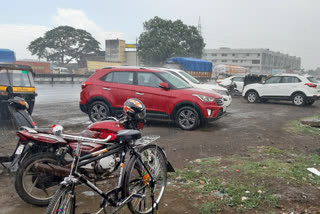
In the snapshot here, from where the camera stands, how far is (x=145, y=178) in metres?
3.57

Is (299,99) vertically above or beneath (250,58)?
beneath

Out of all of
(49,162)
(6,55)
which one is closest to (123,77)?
(49,162)

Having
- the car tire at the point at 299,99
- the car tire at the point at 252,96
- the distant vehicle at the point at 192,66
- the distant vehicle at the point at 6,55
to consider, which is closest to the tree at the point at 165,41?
the distant vehicle at the point at 192,66

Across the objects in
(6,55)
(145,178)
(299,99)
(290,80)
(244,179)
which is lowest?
(244,179)

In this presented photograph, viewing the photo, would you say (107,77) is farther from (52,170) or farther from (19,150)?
(52,170)

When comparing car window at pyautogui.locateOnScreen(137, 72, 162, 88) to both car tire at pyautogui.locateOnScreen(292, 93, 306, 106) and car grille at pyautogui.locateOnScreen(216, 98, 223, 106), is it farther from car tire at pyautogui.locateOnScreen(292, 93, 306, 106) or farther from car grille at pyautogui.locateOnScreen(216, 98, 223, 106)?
car tire at pyautogui.locateOnScreen(292, 93, 306, 106)

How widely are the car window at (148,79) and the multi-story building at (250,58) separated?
94716mm

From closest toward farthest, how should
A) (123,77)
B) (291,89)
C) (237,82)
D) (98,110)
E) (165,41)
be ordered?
(123,77) → (98,110) → (291,89) → (237,82) → (165,41)

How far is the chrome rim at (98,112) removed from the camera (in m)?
9.23

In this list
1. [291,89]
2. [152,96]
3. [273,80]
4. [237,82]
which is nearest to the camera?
[152,96]

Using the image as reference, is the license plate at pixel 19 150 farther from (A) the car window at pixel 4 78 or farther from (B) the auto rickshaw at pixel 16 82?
(A) the car window at pixel 4 78

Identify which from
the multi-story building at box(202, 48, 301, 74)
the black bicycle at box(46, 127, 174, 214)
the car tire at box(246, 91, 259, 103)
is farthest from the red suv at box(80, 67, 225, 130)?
the multi-story building at box(202, 48, 301, 74)

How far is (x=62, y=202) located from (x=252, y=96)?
16.1 metres

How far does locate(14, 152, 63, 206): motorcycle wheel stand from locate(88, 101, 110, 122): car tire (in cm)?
549
